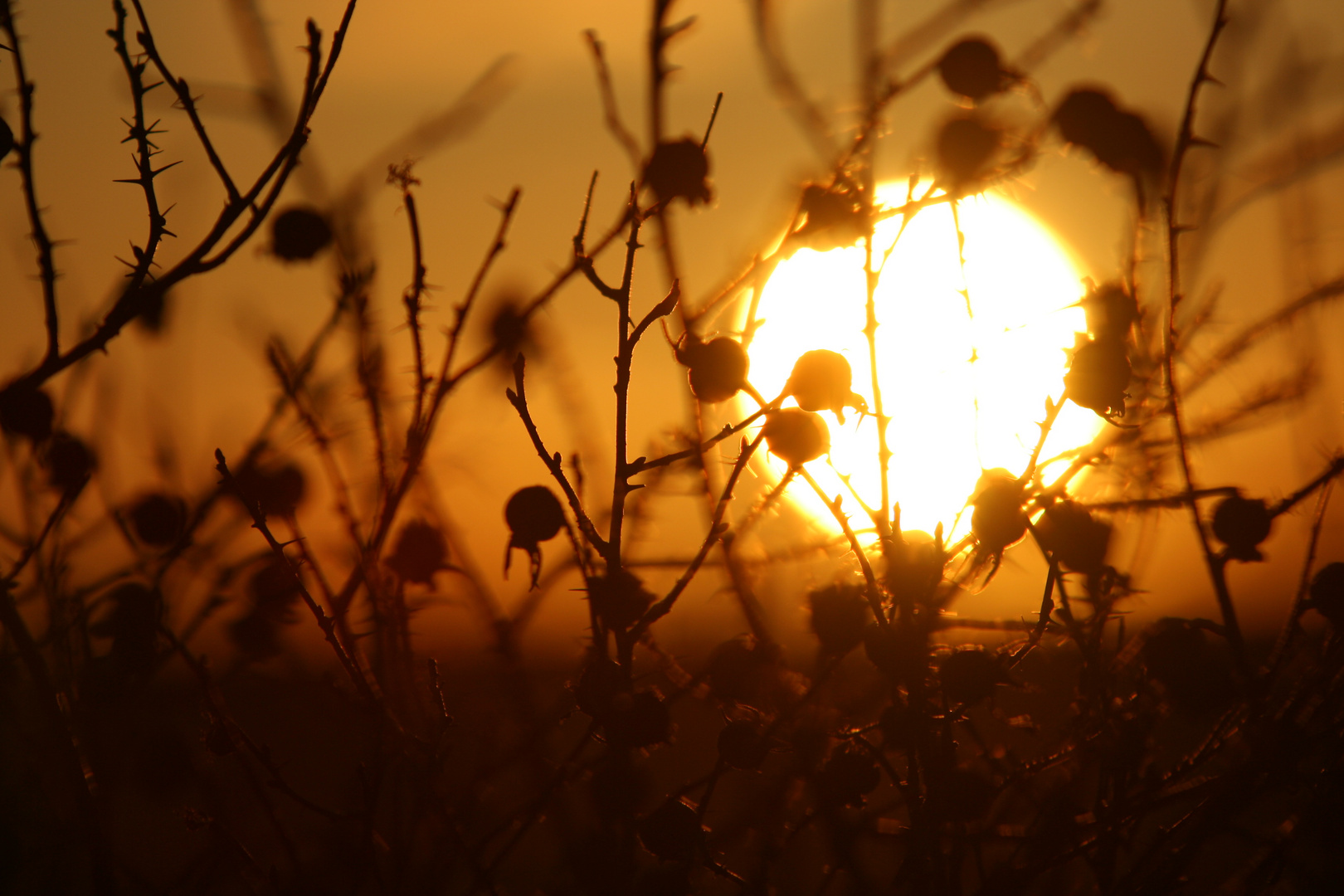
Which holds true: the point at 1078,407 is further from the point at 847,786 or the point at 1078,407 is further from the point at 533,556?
the point at 533,556

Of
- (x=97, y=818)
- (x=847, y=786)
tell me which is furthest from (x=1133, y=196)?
(x=97, y=818)

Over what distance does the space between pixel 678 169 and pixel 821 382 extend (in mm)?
437

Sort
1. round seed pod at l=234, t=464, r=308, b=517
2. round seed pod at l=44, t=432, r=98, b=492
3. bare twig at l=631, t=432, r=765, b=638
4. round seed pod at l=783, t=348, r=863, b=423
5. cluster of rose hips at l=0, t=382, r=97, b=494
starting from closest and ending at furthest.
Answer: bare twig at l=631, t=432, r=765, b=638
round seed pod at l=783, t=348, r=863, b=423
round seed pod at l=234, t=464, r=308, b=517
cluster of rose hips at l=0, t=382, r=97, b=494
round seed pod at l=44, t=432, r=98, b=492

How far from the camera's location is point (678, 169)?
5.53 ft

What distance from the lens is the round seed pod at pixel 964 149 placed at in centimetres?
179

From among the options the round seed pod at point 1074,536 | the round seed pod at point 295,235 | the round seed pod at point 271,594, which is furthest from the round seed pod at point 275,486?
the round seed pod at point 1074,536

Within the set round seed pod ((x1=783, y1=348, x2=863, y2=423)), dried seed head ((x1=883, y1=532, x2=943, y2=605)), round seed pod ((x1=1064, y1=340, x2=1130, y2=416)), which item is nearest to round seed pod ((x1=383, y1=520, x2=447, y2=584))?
round seed pod ((x1=783, y1=348, x2=863, y2=423))

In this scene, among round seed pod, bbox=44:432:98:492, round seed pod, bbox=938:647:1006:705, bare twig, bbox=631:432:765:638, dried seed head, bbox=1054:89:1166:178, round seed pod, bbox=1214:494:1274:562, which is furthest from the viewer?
round seed pod, bbox=44:432:98:492

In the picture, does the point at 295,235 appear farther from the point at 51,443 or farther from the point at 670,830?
the point at 670,830

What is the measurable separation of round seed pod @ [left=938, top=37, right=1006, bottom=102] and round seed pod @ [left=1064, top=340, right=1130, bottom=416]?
1.97ft

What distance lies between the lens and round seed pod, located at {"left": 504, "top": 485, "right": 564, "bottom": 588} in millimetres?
1712

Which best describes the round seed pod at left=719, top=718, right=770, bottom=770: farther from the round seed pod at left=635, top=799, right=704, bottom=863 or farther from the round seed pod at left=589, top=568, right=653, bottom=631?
the round seed pod at left=589, top=568, right=653, bottom=631

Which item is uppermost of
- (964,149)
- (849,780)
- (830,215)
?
(964,149)

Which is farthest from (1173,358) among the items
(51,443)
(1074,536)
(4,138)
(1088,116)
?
(51,443)
